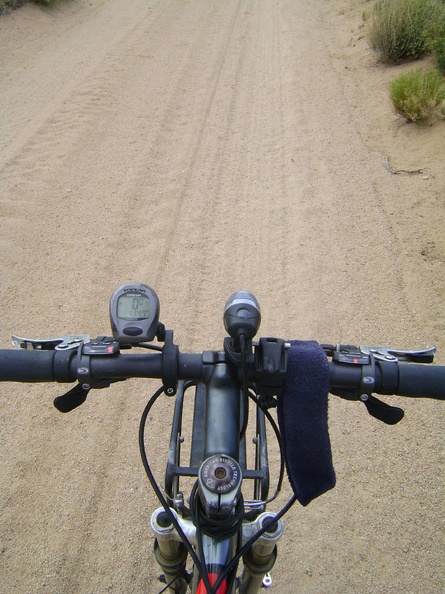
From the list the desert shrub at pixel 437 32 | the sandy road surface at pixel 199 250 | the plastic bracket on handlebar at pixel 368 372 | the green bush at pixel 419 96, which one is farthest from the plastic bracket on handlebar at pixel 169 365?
the desert shrub at pixel 437 32

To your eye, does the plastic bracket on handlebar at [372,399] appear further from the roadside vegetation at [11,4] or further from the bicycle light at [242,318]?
the roadside vegetation at [11,4]

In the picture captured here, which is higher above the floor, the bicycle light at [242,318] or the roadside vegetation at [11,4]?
the roadside vegetation at [11,4]

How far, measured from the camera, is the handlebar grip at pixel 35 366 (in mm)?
1550

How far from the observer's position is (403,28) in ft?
28.1

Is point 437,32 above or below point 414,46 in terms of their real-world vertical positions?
above

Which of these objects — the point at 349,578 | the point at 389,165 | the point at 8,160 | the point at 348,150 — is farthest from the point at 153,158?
the point at 349,578

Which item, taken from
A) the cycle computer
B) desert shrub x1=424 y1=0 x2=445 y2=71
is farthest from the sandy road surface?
the cycle computer

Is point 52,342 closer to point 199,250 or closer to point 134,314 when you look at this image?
point 134,314

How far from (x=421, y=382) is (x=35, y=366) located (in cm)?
112

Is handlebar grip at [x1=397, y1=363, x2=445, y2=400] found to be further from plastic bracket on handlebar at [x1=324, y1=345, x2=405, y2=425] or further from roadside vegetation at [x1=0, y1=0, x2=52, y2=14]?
roadside vegetation at [x1=0, y1=0, x2=52, y2=14]

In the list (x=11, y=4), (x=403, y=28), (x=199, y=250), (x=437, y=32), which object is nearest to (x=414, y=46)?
(x=403, y=28)

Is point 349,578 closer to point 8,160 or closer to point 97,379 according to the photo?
point 97,379

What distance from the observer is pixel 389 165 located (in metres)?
6.52

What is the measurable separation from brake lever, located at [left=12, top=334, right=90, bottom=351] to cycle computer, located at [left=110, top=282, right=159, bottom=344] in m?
0.17
